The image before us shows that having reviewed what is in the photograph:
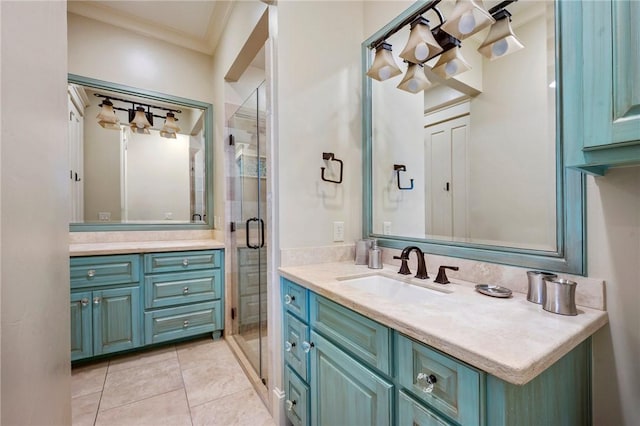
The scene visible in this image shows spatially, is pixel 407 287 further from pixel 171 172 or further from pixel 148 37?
pixel 148 37

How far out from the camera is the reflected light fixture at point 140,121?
2633 mm

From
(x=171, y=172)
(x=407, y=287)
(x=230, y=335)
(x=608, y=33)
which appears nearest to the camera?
(x=608, y=33)

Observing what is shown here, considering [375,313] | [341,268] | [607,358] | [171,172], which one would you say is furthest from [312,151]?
[171,172]

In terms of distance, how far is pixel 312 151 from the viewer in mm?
1636

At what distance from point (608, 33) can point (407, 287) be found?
1.04 m

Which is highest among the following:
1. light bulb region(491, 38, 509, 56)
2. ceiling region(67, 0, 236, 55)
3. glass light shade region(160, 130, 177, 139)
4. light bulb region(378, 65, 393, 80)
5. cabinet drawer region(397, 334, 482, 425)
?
ceiling region(67, 0, 236, 55)

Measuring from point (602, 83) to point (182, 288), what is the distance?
273 centimetres

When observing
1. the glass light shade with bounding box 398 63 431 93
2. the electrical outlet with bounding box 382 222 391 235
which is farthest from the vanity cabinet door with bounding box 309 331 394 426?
the glass light shade with bounding box 398 63 431 93

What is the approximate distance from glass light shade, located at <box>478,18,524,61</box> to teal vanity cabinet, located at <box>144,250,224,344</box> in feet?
7.85

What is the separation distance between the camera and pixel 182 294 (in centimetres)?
241

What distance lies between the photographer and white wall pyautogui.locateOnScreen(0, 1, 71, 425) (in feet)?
1.54

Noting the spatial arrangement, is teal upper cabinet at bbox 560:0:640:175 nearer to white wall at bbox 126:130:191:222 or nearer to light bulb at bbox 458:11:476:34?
light bulb at bbox 458:11:476:34

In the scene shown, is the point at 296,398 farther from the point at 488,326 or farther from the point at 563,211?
the point at 563,211

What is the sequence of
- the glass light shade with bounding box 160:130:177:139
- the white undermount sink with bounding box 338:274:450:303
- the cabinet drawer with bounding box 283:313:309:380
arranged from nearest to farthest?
the white undermount sink with bounding box 338:274:450:303
the cabinet drawer with bounding box 283:313:309:380
the glass light shade with bounding box 160:130:177:139
